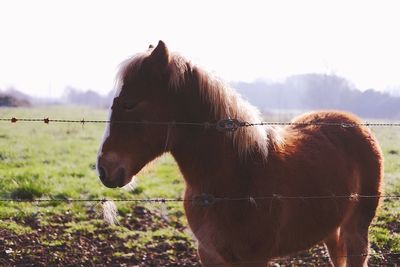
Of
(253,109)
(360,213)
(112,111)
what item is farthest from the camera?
(360,213)

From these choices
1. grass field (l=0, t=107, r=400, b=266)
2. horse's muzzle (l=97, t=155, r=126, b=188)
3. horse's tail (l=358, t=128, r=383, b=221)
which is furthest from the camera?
grass field (l=0, t=107, r=400, b=266)

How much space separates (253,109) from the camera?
3537 mm

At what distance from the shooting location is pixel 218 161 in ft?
10.6

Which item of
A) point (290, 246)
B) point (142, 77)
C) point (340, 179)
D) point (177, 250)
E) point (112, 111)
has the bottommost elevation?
point (177, 250)

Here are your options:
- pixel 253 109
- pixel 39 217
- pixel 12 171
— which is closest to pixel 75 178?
pixel 12 171

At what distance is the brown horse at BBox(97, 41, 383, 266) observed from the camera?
301 cm

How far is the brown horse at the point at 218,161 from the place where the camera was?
119 inches

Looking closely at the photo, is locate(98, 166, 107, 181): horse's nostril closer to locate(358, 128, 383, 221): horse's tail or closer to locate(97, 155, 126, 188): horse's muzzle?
locate(97, 155, 126, 188): horse's muzzle

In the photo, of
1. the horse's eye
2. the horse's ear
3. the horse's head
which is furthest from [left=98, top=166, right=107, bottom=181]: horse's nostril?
the horse's ear

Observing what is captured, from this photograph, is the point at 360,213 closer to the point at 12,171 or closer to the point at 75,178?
the point at 75,178

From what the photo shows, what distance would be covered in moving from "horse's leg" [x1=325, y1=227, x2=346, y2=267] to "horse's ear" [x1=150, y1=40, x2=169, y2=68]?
2.76m

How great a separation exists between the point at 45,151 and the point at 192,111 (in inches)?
442

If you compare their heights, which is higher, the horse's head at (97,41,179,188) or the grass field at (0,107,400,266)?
the horse's head at (97,41,179,188)

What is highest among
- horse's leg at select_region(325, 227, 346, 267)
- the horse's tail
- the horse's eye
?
the horse's eye
